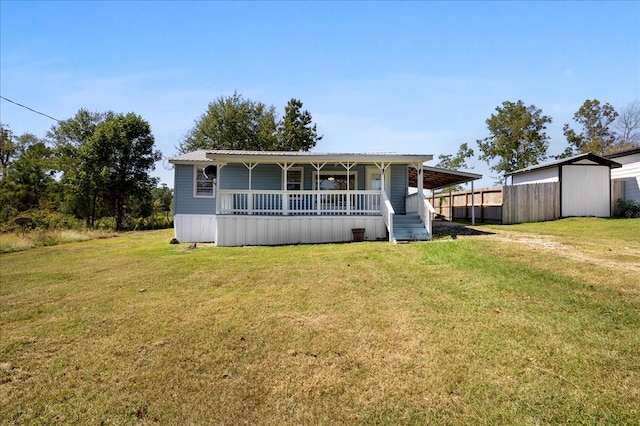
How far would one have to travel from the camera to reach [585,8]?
9.73 meters

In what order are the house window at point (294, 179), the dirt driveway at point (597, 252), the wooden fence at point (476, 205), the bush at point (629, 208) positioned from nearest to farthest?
the dirt driveway at point (597, 252)
the house window at point (294, 179)
the bush at point (629, 208)
the wooden fence at point (476, 205)

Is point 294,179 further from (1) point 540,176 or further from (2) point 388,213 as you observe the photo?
(1) point 540,176

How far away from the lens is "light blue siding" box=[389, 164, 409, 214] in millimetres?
14211

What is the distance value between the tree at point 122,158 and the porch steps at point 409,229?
21239 millimetres

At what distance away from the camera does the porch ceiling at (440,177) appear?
14.4m

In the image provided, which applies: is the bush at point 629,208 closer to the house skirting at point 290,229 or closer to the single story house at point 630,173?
the single story house at point 630,173

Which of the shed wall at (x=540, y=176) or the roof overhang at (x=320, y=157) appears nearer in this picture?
the roof overhang at (x=320, y=157)

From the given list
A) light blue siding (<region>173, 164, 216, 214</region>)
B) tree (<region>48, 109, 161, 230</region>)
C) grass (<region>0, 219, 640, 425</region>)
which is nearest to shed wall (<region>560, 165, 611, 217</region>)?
grass (<region>0, 219, 640, 425</region>)

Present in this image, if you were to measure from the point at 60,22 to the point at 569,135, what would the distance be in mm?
42048

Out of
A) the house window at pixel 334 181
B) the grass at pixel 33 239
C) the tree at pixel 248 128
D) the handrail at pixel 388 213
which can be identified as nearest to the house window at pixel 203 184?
the house window at pixel 334 181

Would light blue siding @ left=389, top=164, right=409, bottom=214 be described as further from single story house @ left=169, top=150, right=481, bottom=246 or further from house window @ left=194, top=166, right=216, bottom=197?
house window @ left=194, top=166, right=216, bottom=197

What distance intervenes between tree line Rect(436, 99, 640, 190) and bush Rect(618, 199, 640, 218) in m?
16.9

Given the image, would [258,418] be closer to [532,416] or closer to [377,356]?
[377,356]

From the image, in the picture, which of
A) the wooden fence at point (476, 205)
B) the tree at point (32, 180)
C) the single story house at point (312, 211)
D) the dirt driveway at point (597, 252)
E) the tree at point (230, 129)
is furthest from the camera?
the tree at point (230, 129)
